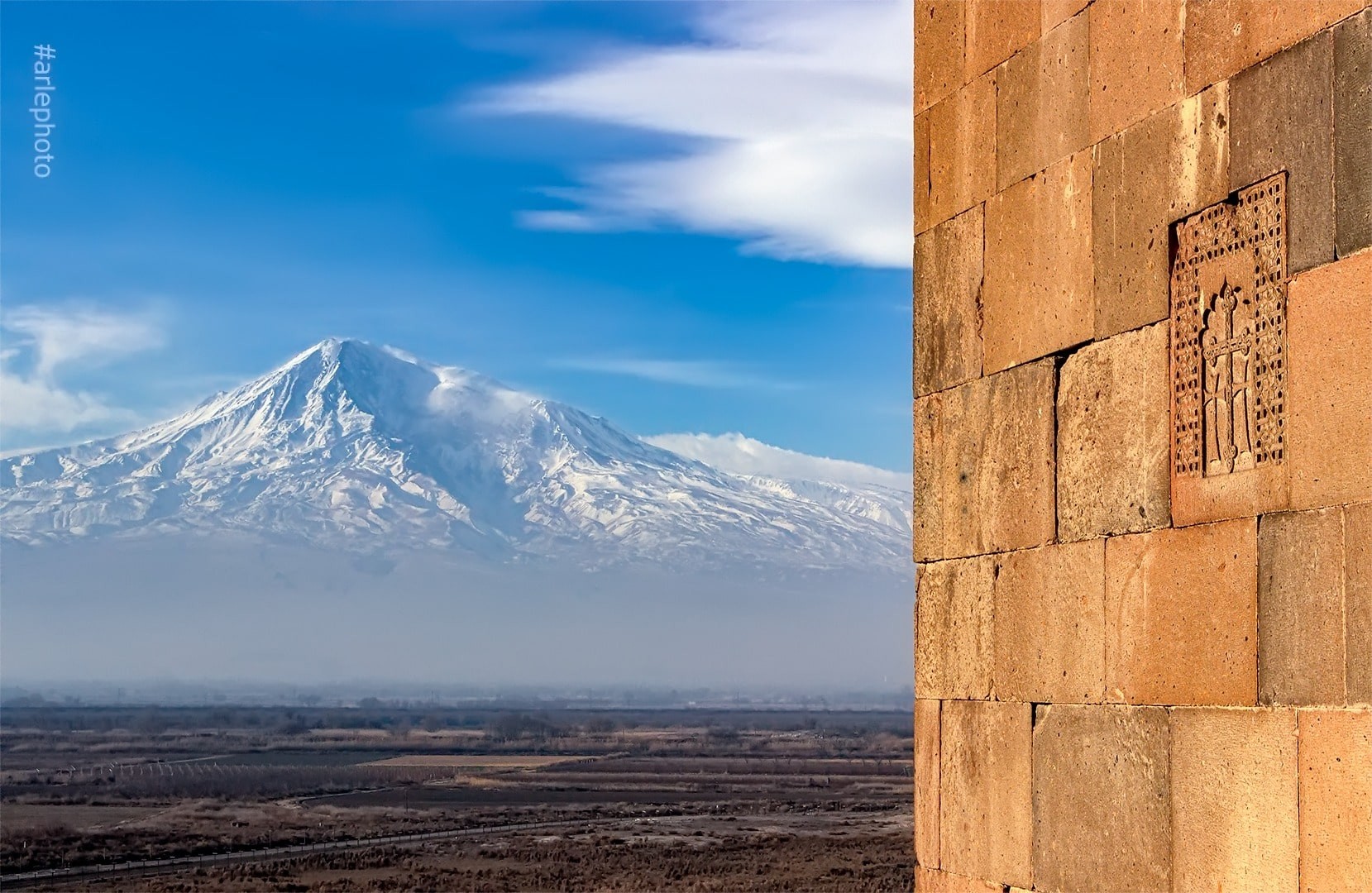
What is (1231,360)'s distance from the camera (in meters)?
4.24

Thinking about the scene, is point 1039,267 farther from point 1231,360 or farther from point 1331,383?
point 1331,383

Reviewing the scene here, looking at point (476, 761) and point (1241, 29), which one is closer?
point (1241, 29)

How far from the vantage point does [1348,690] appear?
147 inches

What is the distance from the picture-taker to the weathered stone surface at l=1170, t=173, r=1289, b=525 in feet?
13.4

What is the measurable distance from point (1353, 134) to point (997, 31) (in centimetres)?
175

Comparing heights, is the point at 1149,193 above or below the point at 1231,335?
above

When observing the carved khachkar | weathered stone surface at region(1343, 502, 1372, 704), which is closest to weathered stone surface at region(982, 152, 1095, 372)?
the carved khachkar

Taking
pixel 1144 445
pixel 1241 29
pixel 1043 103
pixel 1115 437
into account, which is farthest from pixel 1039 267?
pixel 1241 29

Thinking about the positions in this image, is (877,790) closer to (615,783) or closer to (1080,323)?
(615,783)

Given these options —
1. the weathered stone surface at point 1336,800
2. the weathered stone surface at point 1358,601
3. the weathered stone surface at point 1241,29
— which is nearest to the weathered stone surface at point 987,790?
the weathered stone surface at point 1336,800

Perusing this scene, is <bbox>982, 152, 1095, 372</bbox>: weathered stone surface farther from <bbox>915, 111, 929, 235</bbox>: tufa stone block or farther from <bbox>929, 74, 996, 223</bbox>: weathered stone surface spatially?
<bbox>915, 111, 929, 235</bbox>: tufa stone block

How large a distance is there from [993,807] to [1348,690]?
1635mm

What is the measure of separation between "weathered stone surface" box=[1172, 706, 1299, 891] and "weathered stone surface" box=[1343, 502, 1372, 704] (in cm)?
23

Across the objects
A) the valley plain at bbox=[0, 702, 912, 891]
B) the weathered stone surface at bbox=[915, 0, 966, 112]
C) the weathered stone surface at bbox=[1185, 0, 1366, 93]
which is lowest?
the valley plain at bbox=[0, 702, 912, 891]
